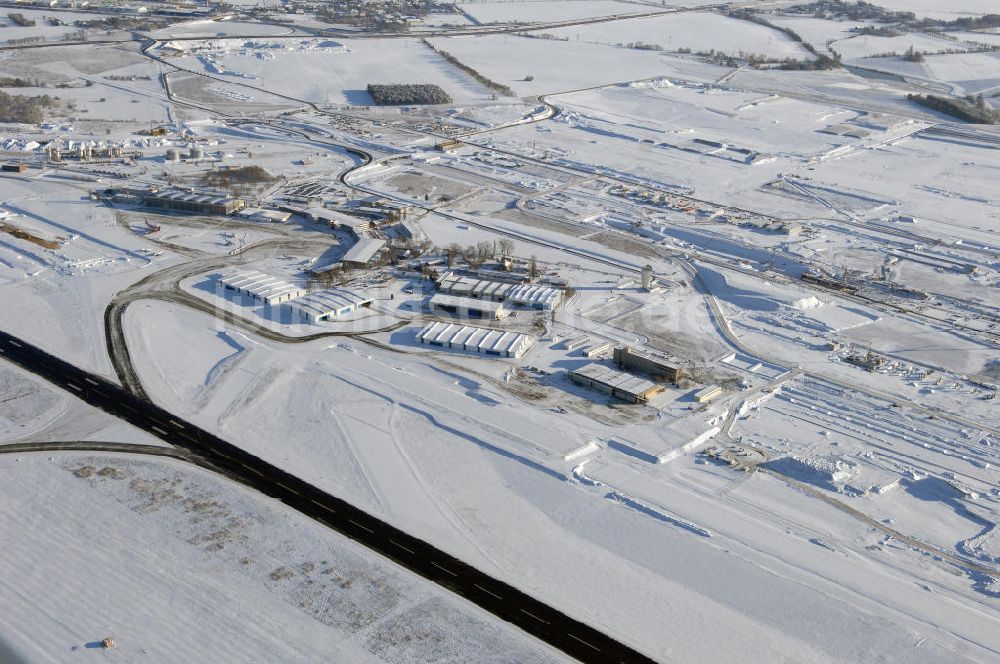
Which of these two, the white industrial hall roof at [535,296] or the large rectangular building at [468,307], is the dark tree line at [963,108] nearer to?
the white industrial hall roof at [535,296]

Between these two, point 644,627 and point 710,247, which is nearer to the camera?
point 644,627

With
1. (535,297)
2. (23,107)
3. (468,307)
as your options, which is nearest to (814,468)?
(535,297)

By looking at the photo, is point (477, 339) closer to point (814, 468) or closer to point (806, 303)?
point (814, 468)

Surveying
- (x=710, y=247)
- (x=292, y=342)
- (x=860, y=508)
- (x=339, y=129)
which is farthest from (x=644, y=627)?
(x=339, y=129)

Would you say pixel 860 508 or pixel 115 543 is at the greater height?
pixel 860 508

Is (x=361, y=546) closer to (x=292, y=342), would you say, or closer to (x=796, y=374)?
(x=292, y=342)

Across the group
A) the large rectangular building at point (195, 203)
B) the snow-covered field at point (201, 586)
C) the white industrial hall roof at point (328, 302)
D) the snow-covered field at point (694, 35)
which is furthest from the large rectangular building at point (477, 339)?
the snow-covered field at point (694, 35)

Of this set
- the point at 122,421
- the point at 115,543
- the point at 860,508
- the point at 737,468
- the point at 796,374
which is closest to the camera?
the point at 115,543
